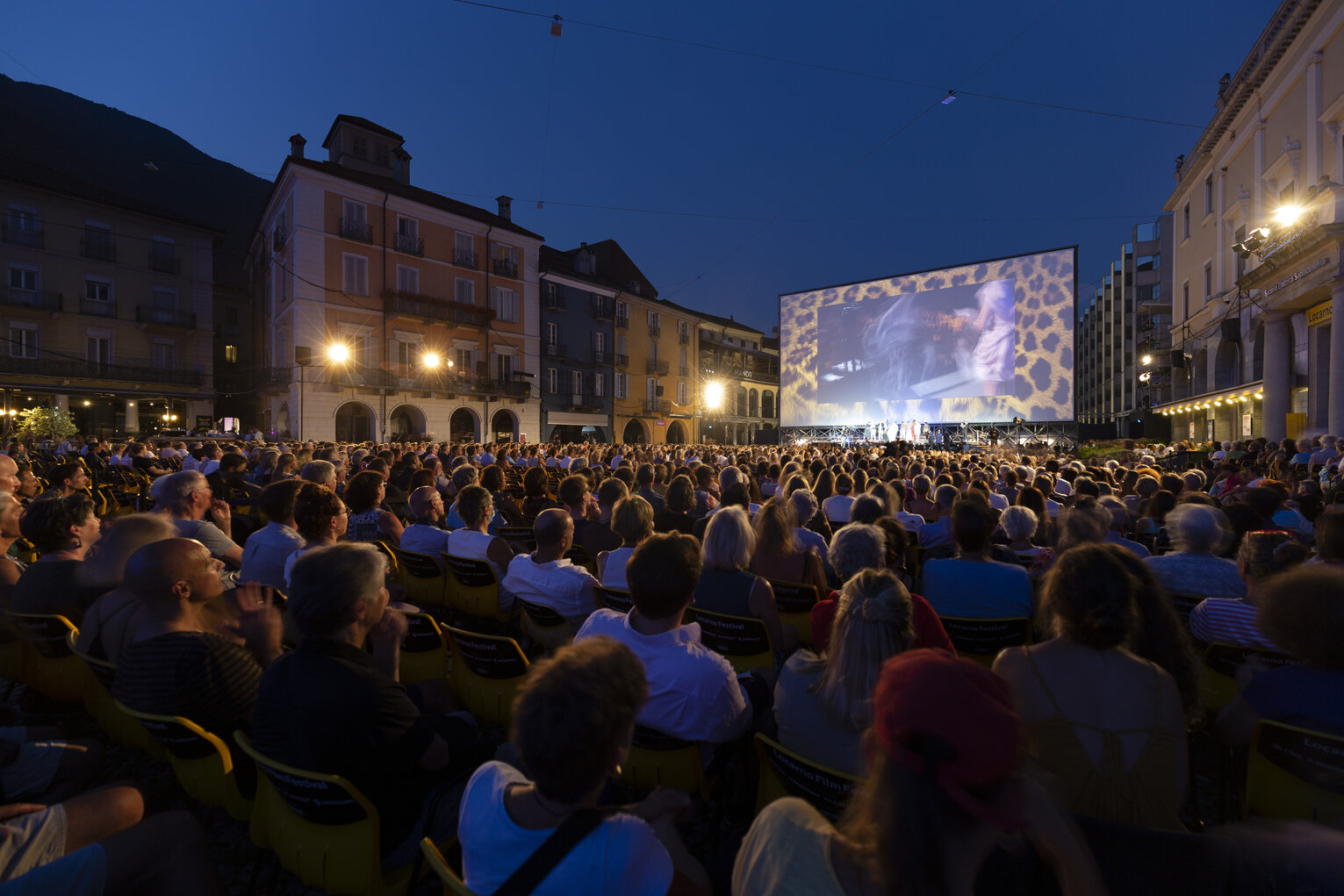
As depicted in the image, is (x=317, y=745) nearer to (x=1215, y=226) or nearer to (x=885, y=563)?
(x=885, y=563)

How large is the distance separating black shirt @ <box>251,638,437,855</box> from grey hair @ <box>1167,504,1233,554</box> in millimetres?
4222

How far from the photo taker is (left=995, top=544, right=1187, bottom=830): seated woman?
A: 1.74 meters

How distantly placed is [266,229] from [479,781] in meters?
35.9

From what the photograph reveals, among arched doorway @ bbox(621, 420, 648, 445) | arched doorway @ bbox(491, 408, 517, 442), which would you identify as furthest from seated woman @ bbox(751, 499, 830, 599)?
arched doorway @ bbox(621, 420, 648, 445)

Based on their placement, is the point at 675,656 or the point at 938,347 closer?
the point at 675,656

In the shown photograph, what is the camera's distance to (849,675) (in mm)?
1957

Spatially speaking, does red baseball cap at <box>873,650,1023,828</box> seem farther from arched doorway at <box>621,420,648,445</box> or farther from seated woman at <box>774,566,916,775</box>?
arched doorway at <box>621,420,648,445</box>

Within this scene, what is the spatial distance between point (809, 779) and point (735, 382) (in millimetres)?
48810

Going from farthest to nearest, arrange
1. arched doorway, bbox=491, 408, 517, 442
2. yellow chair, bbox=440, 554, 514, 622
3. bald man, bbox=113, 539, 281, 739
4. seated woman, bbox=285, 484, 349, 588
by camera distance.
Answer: arched doorway, bbox=491, 408, 517, 442, yellow chair, bbox=440, 554, 514, 622, seated woman, bbox=285, 484, 349, 588, bald man, bbox=113, 539, 281, 739

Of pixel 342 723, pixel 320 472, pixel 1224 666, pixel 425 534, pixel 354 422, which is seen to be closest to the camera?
pixel 342 723

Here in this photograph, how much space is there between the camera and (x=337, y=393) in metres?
25.8

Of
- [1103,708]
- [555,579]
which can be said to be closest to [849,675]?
[1103,708]

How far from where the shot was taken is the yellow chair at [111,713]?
8.51 ft

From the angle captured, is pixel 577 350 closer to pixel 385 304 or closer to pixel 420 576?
pixel 385 304
